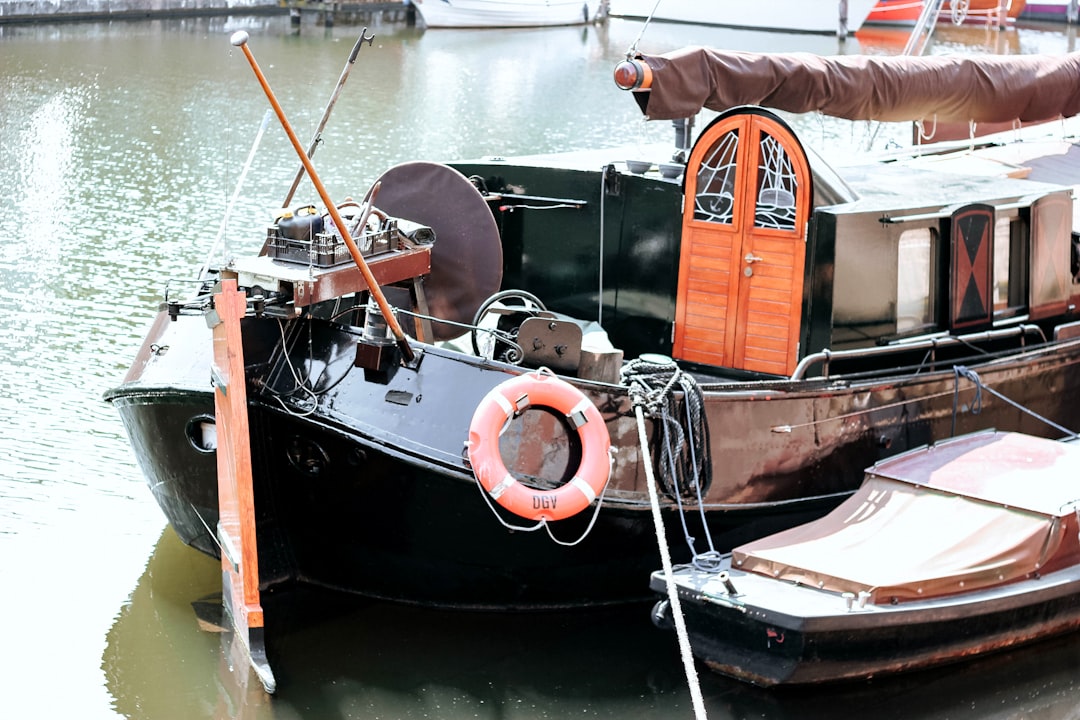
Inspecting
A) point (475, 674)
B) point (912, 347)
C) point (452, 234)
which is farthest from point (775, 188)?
point (475, 674)

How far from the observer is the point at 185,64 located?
86.6 ft

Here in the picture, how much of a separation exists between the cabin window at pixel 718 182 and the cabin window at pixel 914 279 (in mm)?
1131

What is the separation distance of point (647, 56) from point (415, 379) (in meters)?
2.64

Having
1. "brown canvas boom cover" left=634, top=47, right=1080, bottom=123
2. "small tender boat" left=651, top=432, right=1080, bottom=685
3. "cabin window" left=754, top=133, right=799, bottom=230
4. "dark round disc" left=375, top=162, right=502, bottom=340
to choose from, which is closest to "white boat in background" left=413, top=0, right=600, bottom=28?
"brown canvas boom cover" left=634, top=47, right=1080, bottom=123

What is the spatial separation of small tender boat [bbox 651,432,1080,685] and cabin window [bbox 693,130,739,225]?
183 cm

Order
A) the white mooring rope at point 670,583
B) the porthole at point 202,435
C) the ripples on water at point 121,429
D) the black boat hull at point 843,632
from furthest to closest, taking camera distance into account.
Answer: the porthole at point 202,435 → the ripples on water at point 121,429 → the black boat hull at point 843,632 → the white mooring rope at point 670,583

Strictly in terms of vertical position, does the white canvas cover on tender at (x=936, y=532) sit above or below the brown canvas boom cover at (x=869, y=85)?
below

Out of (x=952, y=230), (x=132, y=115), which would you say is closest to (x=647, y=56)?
(x=952, y=230)

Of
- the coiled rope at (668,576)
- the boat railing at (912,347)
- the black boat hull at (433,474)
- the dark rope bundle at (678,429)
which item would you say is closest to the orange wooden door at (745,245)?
the boat railing at (912,347)

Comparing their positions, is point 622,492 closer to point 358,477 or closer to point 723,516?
point 723,516

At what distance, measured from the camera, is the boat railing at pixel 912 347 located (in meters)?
8.03

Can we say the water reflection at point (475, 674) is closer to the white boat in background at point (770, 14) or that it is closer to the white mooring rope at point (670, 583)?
the white mooring rope at point (670, 583)

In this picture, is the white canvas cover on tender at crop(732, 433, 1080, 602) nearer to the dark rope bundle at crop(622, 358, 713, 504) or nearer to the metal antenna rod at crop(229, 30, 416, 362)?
the dark rope bundle at crop(622, 358, 713, 504)

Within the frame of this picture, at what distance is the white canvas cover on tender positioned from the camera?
7.12 meters
